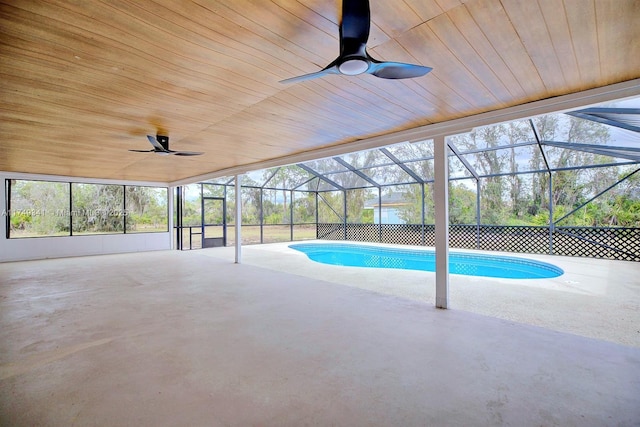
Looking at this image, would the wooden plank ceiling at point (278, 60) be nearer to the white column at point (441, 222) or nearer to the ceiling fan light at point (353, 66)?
the ceiling fan light at point (353, 66)

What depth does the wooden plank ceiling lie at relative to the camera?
5.89 feet

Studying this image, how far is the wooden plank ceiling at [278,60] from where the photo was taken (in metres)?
1.79

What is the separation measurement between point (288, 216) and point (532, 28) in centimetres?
1154

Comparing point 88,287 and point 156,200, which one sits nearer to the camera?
point 88,287

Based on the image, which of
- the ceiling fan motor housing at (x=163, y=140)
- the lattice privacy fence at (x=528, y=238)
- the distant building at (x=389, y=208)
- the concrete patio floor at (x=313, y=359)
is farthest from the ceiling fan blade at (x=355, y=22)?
the distant building at (x=389, y=208)

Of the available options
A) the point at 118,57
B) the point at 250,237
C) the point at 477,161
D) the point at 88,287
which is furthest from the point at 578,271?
the point at 250,237

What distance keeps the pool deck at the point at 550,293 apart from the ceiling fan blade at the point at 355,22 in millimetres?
3331

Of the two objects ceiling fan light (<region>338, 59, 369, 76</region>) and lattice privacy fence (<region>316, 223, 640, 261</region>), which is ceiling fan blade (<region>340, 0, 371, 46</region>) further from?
lattice privacy fence (<region>316, 223, 640, 261</region>)

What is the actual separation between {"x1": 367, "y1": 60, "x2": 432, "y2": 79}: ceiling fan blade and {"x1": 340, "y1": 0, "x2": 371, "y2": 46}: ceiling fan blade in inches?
7.7

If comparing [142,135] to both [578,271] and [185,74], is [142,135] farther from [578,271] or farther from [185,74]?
[578,271]

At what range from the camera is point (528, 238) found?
8.53 m

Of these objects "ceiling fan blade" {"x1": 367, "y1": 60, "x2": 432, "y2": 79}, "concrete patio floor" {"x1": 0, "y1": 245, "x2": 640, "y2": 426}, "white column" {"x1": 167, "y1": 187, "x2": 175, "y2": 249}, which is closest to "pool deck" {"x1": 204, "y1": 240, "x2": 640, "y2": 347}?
"concrete patio floor" {"x1": 0, "y1": 245, "x2": 640, "y2": 426}

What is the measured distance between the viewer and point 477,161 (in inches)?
351

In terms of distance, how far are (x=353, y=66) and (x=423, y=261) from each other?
786 cm
